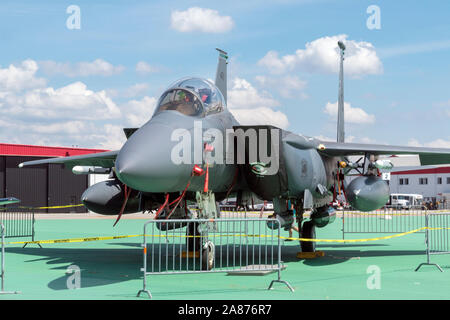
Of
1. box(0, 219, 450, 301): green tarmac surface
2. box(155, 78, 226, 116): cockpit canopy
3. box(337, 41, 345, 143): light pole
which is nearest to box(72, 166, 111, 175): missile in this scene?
box(0, 219, 450, 301): green tarmac surface

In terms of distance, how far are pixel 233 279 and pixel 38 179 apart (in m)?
33.7

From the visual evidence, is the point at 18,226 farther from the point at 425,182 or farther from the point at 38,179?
the point at 425,182

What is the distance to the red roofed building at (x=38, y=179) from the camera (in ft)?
126

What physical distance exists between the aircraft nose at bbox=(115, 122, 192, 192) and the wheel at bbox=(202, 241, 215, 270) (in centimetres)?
137

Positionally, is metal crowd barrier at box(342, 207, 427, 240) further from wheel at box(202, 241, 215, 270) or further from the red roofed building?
the red roofed building

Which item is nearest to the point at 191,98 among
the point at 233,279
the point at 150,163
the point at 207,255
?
the point at 150,163

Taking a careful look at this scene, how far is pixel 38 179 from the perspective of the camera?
3994 centimetres

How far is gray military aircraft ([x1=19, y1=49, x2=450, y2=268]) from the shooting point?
26.2 ft

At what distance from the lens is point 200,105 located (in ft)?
30.6

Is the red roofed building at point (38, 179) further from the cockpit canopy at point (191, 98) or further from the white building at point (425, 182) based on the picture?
the white building at point (425, 182)

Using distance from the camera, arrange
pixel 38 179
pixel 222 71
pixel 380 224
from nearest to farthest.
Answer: pixel 222 71 → pixel 380 224 → pixel 38 179

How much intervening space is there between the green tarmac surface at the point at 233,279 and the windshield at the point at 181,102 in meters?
2.78

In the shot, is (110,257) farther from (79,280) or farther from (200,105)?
(200,105)
